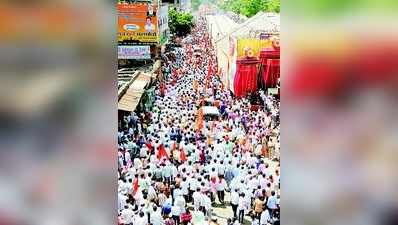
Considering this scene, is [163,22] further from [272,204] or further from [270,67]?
[272,204]

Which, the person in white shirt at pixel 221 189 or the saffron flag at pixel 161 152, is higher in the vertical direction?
the saffron flag at pixel 161 152

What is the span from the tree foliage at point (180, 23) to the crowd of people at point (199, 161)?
43 millimetres

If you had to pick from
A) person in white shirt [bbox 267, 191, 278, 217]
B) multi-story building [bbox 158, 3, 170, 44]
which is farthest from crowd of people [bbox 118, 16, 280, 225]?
multi-story building [bbox 158, 3, 170, 44]

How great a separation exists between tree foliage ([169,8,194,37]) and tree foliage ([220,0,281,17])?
16 centimetres

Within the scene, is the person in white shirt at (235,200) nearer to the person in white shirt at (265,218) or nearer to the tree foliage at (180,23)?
the person in white shirt at (265,218)

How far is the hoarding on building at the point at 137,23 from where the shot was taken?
255cm

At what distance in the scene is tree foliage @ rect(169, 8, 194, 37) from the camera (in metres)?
2.69

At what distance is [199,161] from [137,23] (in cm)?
62

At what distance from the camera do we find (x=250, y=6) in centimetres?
264

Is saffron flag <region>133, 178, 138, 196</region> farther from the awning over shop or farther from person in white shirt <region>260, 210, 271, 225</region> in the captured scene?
person in white shirt <region>260, 210, 271, 225</region>

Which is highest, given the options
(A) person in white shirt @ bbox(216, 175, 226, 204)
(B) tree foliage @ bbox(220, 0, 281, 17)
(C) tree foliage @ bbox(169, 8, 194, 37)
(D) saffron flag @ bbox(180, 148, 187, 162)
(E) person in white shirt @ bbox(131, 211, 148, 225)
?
(B) tree foliage @ bbox(220, 0, 281, 17)

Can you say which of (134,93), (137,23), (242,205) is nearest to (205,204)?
(242,205)

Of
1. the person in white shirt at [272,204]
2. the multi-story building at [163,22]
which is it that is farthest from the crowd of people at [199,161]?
the multi-story building at [163,22]
